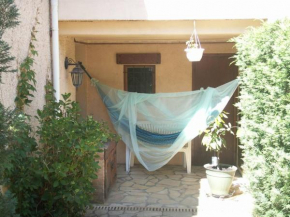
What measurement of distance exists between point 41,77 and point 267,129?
2835 millimetres

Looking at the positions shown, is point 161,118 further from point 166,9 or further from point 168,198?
point 166,9

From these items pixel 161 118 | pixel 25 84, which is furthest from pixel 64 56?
pixel 25 84

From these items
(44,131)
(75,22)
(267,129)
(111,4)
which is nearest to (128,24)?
(111,4)

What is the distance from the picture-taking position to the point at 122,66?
25.0ft

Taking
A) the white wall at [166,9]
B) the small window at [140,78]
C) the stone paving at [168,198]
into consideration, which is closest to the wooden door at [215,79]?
the stone paving at [168,198]

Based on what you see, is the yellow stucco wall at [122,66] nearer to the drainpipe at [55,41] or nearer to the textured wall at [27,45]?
the drainpipe at [55,41]

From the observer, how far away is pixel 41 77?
4691 millimetres

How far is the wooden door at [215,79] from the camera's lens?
747 centimetres

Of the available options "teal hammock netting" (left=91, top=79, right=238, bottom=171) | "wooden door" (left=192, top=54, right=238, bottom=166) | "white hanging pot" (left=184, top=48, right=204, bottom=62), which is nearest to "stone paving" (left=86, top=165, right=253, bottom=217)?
"teal hammock netting" (left=91, top=79, right=238, bottom=171)

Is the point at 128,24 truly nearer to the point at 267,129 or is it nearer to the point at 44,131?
the point at 44,131

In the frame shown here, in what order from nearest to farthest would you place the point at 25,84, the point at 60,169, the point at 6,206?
the point at 6,206, the point at 60,169, the point at 25,84

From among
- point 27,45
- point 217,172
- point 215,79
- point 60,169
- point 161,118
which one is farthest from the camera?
point 215,79

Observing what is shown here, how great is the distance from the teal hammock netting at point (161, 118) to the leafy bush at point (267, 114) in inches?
57.5

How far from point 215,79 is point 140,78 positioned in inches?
61.1
